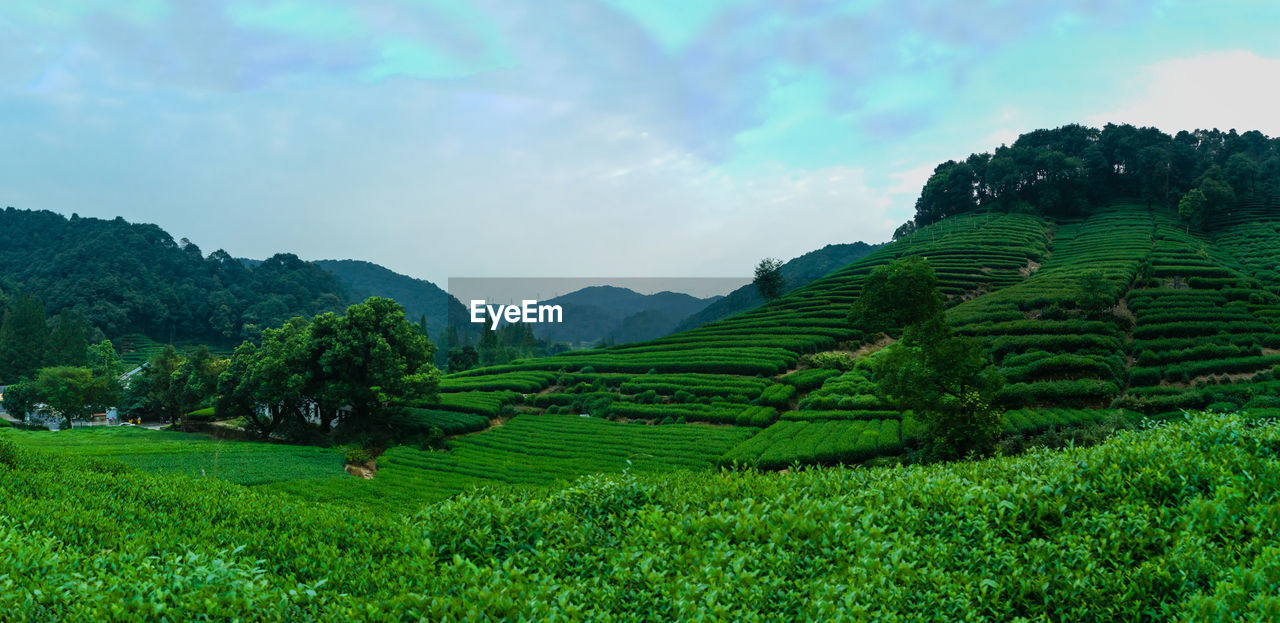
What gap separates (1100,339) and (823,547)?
30053mm

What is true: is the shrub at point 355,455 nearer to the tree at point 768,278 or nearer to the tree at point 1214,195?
the tree at point 768,278

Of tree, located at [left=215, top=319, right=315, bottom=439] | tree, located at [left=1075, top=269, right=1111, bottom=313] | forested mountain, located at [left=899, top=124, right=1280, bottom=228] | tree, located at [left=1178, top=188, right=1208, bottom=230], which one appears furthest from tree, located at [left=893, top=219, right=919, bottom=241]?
tree, located at [left=215, top=319, right=315, bottom=439]

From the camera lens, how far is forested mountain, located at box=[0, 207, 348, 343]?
265 ft

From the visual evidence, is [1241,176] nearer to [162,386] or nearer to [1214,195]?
[1214,195]

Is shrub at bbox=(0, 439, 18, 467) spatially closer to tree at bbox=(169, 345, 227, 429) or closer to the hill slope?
the hill slope

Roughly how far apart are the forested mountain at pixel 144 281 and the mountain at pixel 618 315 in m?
58.4

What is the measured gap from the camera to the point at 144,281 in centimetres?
8625

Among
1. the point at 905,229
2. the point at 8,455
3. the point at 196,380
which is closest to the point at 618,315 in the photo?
the point at 905,229

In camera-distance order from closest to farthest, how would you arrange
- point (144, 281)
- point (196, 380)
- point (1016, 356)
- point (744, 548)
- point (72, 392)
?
point (744, 548), point (1016, 356), point (196, 380), point (72, 392), point (144, 281)

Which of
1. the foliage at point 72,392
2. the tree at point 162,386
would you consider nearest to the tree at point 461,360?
the tree at point 162,386

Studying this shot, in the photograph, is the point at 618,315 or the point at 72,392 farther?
the point at 618,315

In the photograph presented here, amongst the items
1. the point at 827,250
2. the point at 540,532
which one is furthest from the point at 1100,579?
the point at 827,250

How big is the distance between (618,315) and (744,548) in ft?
542

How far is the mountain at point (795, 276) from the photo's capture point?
340 feet
